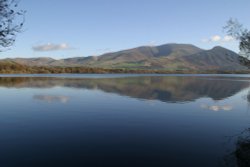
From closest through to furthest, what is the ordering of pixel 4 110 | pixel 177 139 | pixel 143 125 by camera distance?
pixel 177 139 < pixel 143 125 < pixel 4 110

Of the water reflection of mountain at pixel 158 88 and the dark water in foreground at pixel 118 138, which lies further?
the water reflection of mountain at pixel 158 88

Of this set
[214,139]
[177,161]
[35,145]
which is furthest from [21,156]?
[214,139]

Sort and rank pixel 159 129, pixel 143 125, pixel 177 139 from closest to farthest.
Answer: pixel 177 139 < pixel 159 129 < pixel 143 125

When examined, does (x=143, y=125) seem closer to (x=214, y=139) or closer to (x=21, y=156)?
(x=214, y=139)

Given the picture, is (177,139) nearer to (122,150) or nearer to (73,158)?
(122,150)

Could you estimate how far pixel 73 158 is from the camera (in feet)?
70.1

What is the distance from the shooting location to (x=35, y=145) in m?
25.2

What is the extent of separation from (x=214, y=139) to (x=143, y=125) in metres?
10.4

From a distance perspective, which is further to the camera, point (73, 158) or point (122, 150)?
point (122, 150)

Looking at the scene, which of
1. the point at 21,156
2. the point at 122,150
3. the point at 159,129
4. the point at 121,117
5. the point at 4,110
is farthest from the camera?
the point at 4,110

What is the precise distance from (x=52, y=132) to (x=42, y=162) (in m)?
10.4

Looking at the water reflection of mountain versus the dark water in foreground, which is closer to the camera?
the dark water in foreground

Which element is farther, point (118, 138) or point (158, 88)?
point (158, 88)

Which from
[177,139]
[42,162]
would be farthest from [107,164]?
[177,139]
